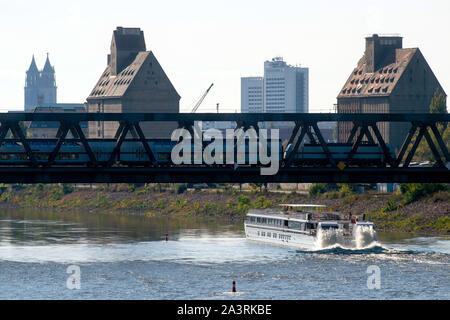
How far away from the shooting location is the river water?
72875mm

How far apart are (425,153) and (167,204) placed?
47.4 m

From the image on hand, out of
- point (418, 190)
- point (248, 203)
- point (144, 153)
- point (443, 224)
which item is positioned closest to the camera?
point (144, 153)

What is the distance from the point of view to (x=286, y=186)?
578 feet

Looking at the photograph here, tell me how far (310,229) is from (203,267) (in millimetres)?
23660

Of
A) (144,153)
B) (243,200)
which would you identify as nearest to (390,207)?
(243,200)

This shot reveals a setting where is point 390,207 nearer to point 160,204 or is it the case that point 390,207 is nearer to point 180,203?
point 180,203

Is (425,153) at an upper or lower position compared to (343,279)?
upper

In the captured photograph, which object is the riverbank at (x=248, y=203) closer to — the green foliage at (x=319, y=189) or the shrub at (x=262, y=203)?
the shrub at (x=262, y=203)

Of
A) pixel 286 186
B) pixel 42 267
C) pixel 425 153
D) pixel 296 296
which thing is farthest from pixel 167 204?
pixel 296 296

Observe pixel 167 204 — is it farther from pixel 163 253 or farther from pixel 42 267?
pixel 42 267

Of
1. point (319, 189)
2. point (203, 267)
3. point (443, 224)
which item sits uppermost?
point (319, 189)

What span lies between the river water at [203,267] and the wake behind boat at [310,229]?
188cm

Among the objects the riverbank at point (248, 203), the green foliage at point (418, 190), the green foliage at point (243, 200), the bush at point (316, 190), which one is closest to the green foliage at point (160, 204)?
the riverbank at point (248, 203)

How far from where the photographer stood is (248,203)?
16100cm
